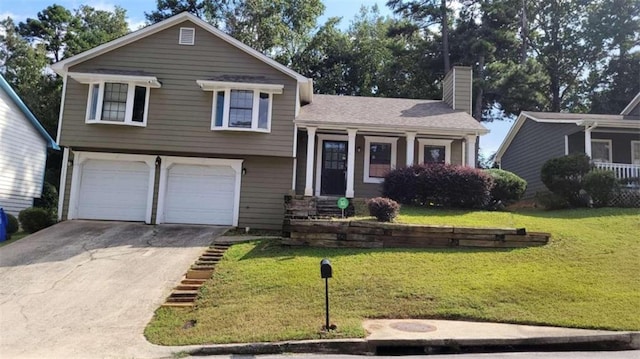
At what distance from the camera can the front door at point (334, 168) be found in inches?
674

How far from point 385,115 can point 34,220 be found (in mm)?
12355

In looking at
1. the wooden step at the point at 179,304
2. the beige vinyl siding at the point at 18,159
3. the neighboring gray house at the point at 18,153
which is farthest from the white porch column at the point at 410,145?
the beige vinyl siding at the point at 18,159

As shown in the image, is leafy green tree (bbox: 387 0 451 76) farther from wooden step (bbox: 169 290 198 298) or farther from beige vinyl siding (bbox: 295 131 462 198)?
wooden step (bbox: 169 290 198 298)

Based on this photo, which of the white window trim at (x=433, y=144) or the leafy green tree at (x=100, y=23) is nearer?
the white window trim at (x=433, y=144)

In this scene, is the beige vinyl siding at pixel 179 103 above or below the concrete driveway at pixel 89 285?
above

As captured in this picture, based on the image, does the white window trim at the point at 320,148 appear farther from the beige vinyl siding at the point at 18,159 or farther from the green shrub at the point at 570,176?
the beige vinyl siding at the point at 18,159

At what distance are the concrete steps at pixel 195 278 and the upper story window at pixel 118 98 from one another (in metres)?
6.04

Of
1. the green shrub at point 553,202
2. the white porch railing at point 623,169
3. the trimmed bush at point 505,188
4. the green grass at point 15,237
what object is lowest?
the green grass at point 15,237

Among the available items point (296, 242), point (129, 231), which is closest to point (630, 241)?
point (296, 242)

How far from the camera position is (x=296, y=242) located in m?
11.4

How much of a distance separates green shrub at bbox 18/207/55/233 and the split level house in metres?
0.70

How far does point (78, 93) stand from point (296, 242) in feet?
31.5

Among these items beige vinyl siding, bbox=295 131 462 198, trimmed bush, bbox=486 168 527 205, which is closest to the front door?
beige vinyl siding, bbox=295 131 462 198

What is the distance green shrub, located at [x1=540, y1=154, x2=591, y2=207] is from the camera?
15.4 m
